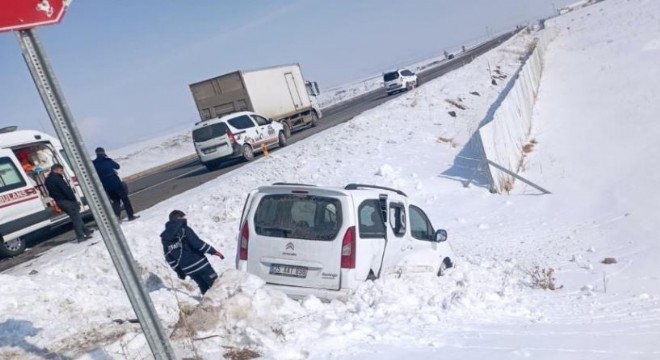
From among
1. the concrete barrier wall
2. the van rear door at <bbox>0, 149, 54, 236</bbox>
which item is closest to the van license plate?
the van rear door at <bbox>0, 149, 54, 236</bbox>

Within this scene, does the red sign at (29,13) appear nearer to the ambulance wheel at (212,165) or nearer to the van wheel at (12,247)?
the van wheel at (12,247)

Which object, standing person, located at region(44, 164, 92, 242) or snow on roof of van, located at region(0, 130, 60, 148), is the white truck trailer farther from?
standing person, located at region(44, 164, 92, 242)

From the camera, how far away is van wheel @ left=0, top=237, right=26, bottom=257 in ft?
42.2

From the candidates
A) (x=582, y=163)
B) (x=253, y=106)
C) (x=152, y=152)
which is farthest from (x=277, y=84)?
(x=152, y=152)

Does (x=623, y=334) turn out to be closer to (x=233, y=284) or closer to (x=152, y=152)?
(x=233, y=284)

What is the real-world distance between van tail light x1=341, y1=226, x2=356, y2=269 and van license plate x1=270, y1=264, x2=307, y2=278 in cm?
50

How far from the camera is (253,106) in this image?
27438 millimetres

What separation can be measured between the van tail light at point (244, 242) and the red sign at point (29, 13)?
188 inches

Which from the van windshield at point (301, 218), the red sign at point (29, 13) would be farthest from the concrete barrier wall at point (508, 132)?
the red sign at point (29, 13)

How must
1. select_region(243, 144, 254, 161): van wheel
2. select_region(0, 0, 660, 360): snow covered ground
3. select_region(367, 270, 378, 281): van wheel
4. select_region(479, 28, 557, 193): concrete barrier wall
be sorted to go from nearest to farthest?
select_region(0, 0, 660, 360): snow covered ground → select_region(367, 270, 378, 281): van wheel → select_region(479, 28, 557, 193): concrete barrier wall → select_region(243, 144, 254, 161): van wheel

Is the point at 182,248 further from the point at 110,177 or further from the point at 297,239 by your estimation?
the point at 110,177

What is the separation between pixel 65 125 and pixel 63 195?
34.4 ft

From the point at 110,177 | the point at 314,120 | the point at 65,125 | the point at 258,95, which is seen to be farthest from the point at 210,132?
the point at 65,125

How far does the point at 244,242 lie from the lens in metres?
7.70
